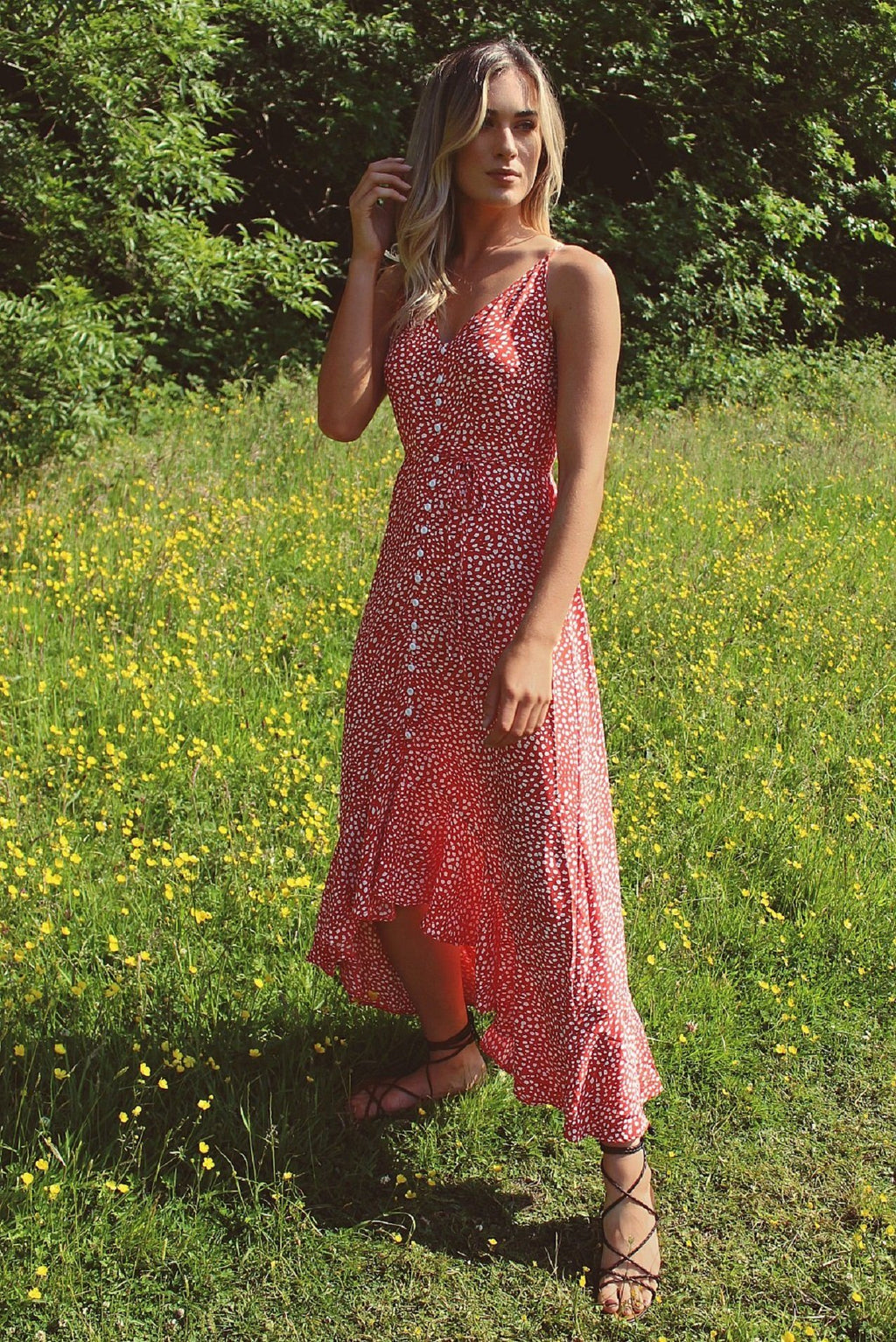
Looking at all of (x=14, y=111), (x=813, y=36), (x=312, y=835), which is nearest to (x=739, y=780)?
(x=312, y=835)

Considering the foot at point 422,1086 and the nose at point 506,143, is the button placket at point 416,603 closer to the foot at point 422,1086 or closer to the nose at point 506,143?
the nose at point 506,143

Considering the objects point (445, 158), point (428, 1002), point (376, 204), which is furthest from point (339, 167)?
point (428, 1002)

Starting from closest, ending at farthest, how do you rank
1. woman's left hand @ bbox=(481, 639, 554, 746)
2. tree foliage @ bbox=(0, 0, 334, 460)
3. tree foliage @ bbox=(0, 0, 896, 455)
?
woman's left hand @ bbox=(481, 639, 554, 746) < tree foliage @ bbox=(0, 0, 334, 460) < tree foliage @ bbox=(0, 0, 896, 455)

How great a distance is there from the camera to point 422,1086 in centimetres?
291

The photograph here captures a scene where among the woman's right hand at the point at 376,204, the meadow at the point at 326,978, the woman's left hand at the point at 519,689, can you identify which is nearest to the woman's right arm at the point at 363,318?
the woman's right hand at the point at 376,204

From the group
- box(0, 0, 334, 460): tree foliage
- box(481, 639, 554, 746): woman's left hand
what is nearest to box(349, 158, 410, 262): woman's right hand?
box(481, 639, 554, 746): woman's left hand

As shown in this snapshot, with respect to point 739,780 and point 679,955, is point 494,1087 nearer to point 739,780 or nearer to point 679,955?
point 679,955

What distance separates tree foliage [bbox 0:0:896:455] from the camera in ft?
23.4

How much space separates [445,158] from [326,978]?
6.30 feet

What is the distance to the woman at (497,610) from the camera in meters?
2.34

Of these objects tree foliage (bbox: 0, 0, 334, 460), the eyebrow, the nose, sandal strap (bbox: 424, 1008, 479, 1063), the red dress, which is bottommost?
sandal strap (bbox: 424, 1008, 479, 1063)

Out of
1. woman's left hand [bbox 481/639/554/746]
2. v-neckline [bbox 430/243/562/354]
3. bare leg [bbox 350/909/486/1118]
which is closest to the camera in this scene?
woman's left hand [bbox 481/639/554/746]

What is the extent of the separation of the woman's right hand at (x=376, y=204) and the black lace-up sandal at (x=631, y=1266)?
1.86m

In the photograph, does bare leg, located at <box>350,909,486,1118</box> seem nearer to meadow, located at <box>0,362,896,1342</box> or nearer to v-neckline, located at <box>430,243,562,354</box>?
meadow, located at <box>0,362,896,1342</box>
